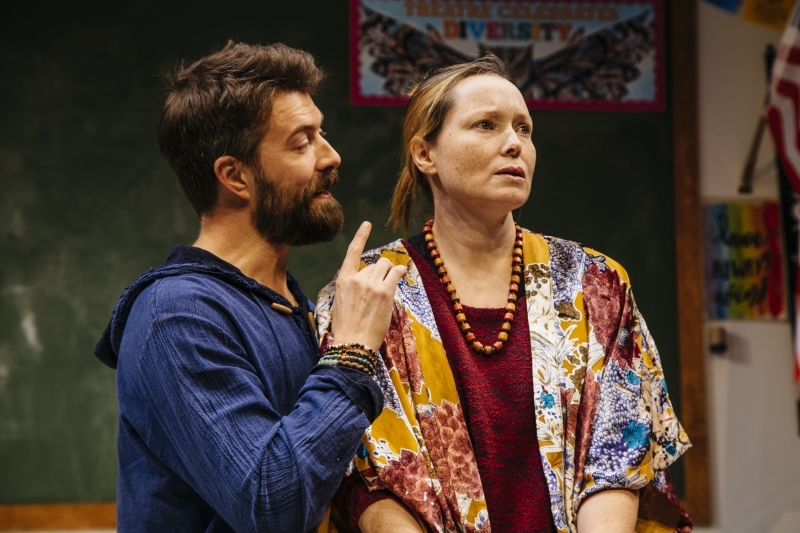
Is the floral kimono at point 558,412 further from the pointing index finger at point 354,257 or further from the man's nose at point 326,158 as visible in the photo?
the man's nose at point 326,158

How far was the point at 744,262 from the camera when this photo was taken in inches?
139

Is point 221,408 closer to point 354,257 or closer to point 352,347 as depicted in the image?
point 352,347

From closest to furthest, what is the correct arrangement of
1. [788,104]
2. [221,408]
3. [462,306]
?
[221,408]
[462,306]
[788,104]

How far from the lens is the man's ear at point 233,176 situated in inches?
71.1

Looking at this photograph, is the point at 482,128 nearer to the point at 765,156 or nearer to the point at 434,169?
the point at 434,169

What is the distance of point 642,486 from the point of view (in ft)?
5.42

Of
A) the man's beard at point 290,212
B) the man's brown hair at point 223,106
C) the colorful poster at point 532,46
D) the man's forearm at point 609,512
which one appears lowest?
the man's forearm at point 609,512

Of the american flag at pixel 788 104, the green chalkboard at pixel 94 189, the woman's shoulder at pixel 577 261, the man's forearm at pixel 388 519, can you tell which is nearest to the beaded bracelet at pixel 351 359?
the man's forearm at pixel 388 519

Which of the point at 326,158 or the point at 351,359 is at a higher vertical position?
the point at 326,158

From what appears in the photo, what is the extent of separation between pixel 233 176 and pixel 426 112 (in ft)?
1.32

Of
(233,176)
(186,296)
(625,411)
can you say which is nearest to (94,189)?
(233,176)

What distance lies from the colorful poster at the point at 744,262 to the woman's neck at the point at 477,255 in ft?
6.26

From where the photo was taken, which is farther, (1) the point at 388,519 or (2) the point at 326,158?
(2) the point at 326,158

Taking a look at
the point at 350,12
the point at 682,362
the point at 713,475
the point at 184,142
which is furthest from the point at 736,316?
the point at 184,142
